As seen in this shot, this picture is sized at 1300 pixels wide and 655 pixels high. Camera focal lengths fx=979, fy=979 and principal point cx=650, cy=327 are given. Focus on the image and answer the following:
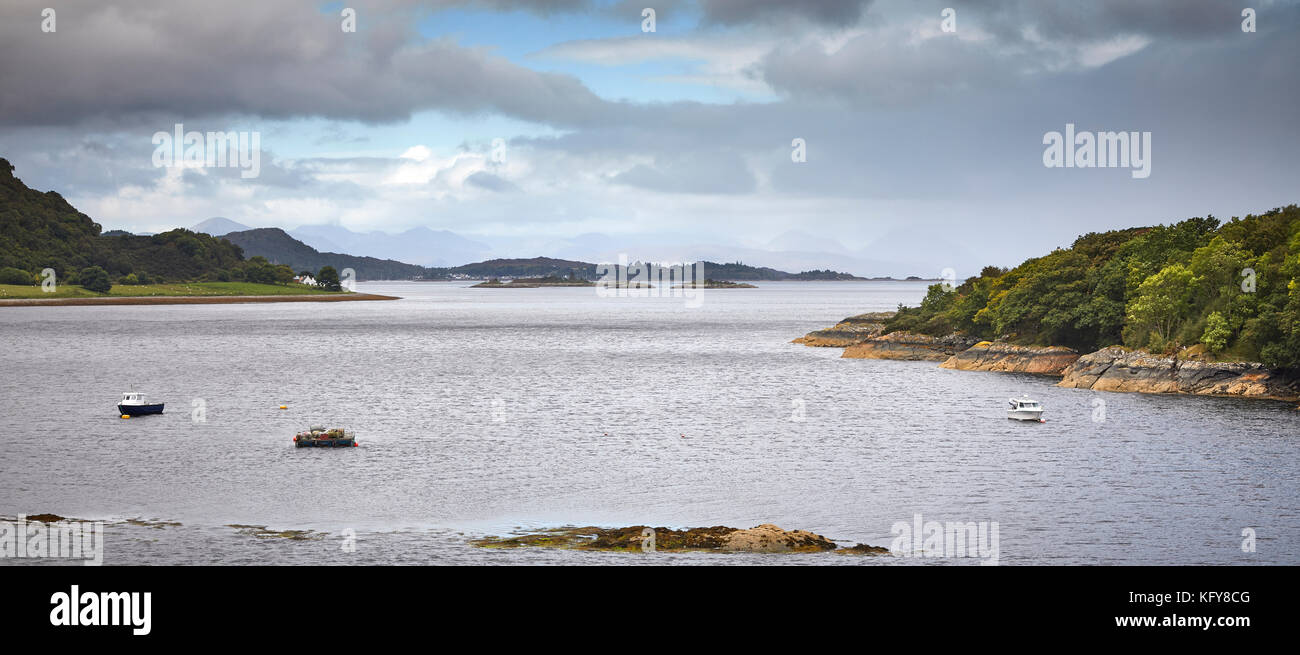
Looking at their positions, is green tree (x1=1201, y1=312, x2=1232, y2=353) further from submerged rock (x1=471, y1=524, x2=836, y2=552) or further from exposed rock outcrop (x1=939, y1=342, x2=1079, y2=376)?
submerged rock (x1=471, y1=524, x2=836, y2=552)

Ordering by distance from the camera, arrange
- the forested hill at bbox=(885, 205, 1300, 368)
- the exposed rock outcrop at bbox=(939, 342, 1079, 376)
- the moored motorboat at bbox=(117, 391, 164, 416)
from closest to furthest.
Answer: the moored motorboat at bbox=(117, 391, 164, 416) → the forested hill at bbox=(885, 205, 1300, 368) → the exposed rock outcrop at bbox=(939, 342, 1079, 376)

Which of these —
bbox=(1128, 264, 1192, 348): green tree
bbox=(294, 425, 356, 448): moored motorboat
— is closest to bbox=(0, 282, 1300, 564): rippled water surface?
bbox=(294, 425, 356, 448): moored motorboat

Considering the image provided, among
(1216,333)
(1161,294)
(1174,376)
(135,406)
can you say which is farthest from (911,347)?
(135,406)

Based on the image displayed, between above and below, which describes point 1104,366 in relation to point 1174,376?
above

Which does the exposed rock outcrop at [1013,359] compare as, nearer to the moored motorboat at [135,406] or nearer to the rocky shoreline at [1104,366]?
the rocky shoreline at [1104,366]

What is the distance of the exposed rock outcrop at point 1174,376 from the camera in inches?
3664

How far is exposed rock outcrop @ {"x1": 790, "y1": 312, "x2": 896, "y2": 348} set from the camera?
570 ft

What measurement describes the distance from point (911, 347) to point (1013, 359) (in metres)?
22.7

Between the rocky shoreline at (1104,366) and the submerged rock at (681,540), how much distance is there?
2860 inches

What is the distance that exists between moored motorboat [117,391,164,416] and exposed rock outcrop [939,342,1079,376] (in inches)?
3826

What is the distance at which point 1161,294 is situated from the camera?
106m

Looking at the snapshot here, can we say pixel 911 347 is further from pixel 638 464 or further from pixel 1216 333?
pixel 638 464

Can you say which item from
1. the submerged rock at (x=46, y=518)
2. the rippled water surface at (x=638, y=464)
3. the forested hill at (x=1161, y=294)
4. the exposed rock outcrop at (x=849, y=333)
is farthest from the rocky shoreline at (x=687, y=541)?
the exposed rock outcrop at (x=849, y=333)

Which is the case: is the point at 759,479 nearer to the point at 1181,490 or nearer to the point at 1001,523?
the point at 1001,523
